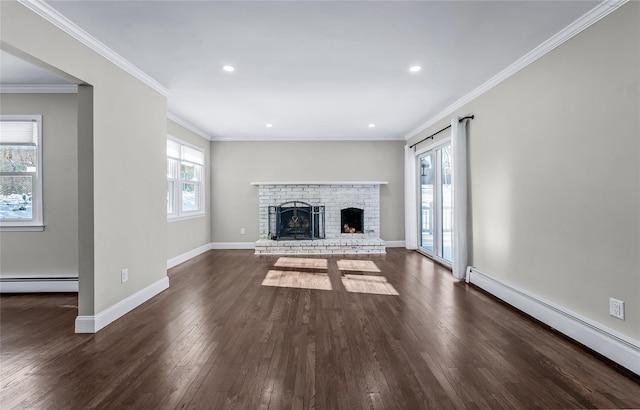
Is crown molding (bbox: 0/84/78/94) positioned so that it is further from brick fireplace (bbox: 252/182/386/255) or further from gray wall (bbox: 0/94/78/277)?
brick fireplace (bbox: 252/182/386/255)

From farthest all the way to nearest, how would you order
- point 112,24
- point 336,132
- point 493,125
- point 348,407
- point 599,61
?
point 336,132 → point 493,125 → point 112,24 → point 599,61 → point 348,407

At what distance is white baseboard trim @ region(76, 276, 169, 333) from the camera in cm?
276

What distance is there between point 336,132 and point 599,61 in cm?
455

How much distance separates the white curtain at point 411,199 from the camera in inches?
265

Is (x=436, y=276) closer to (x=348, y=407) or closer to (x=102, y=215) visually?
(x=348, y=407)

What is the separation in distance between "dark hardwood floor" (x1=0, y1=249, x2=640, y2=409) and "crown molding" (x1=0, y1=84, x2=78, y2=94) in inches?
98.3

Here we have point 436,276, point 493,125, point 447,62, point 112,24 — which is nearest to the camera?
point 112,24

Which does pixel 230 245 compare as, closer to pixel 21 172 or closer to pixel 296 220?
pixel 296 220

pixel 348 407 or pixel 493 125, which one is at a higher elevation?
pixel 493 125

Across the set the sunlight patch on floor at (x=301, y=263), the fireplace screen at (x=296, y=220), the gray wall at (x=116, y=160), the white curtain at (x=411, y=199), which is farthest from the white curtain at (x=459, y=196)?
the gray wall at (x=116, y=160)

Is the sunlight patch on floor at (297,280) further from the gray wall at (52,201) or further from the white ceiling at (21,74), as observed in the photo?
the white ceiling at (21,74)

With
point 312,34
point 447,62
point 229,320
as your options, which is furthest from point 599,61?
point 229,320

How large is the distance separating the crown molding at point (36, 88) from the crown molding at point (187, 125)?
1.40 metres

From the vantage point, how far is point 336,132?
257 inches
